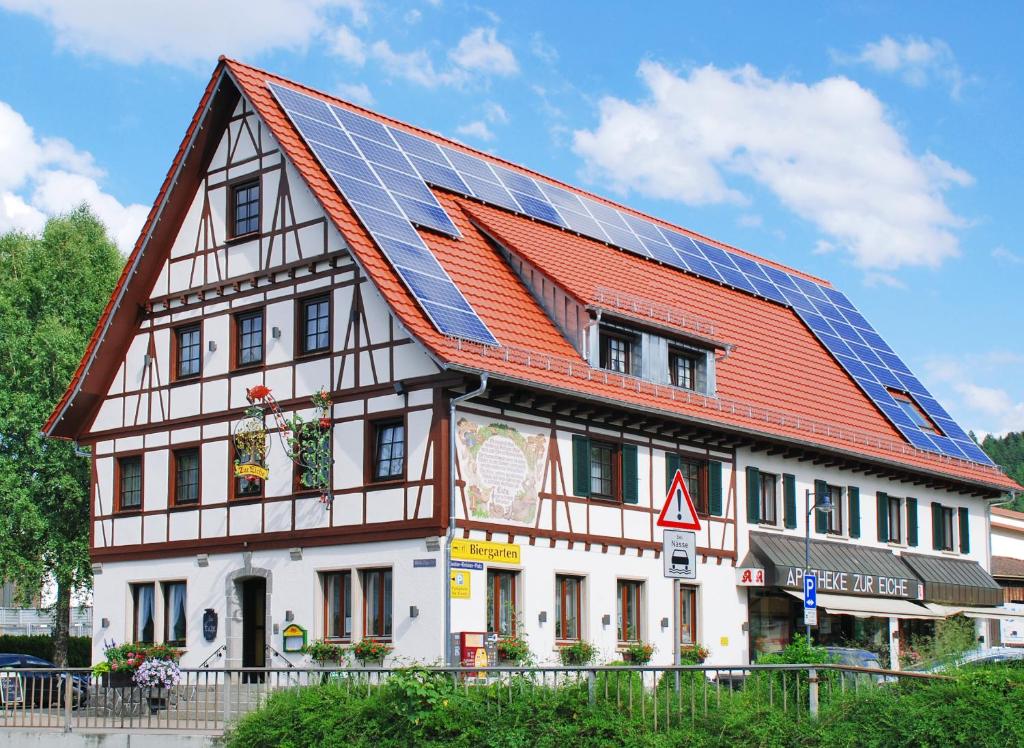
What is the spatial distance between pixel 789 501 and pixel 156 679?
17.7 meters

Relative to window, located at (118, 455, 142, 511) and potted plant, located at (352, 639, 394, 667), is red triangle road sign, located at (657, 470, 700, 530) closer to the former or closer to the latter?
potted plant, located at (352, 639, 394, 667)

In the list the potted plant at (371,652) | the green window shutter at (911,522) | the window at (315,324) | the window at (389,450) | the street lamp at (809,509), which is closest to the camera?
the potted plant at (371,652)

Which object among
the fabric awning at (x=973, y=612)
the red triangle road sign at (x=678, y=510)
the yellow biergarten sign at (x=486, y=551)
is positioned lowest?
the fabric awning at (x=973, y=612)

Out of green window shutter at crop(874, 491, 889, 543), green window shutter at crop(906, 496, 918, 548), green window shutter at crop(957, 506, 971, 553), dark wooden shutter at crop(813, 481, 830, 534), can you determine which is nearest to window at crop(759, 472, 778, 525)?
dark wooden shutter at crop(813, 481, 830, 534)

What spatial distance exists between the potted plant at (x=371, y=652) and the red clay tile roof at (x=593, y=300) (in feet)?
17.9

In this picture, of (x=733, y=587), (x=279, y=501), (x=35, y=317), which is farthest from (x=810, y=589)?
(x=35, y=317)

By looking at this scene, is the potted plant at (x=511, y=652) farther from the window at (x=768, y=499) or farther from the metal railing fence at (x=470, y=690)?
the window at (x=768, y=499)

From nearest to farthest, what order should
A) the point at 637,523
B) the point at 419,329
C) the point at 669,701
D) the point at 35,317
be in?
the point at 669,701 < the point at 419,329 < the point at 637,523 < the point at 35,317

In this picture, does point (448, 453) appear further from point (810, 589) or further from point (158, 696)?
point (810, 589)

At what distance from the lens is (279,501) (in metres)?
29.4

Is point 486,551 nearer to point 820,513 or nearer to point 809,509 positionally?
point 809,509

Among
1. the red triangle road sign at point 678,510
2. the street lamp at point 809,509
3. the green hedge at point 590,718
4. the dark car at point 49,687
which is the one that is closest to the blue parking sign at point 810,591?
the street lamp at point 809,509

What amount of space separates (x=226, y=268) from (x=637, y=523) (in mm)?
10268

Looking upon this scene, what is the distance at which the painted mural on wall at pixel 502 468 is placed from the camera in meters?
27.1
